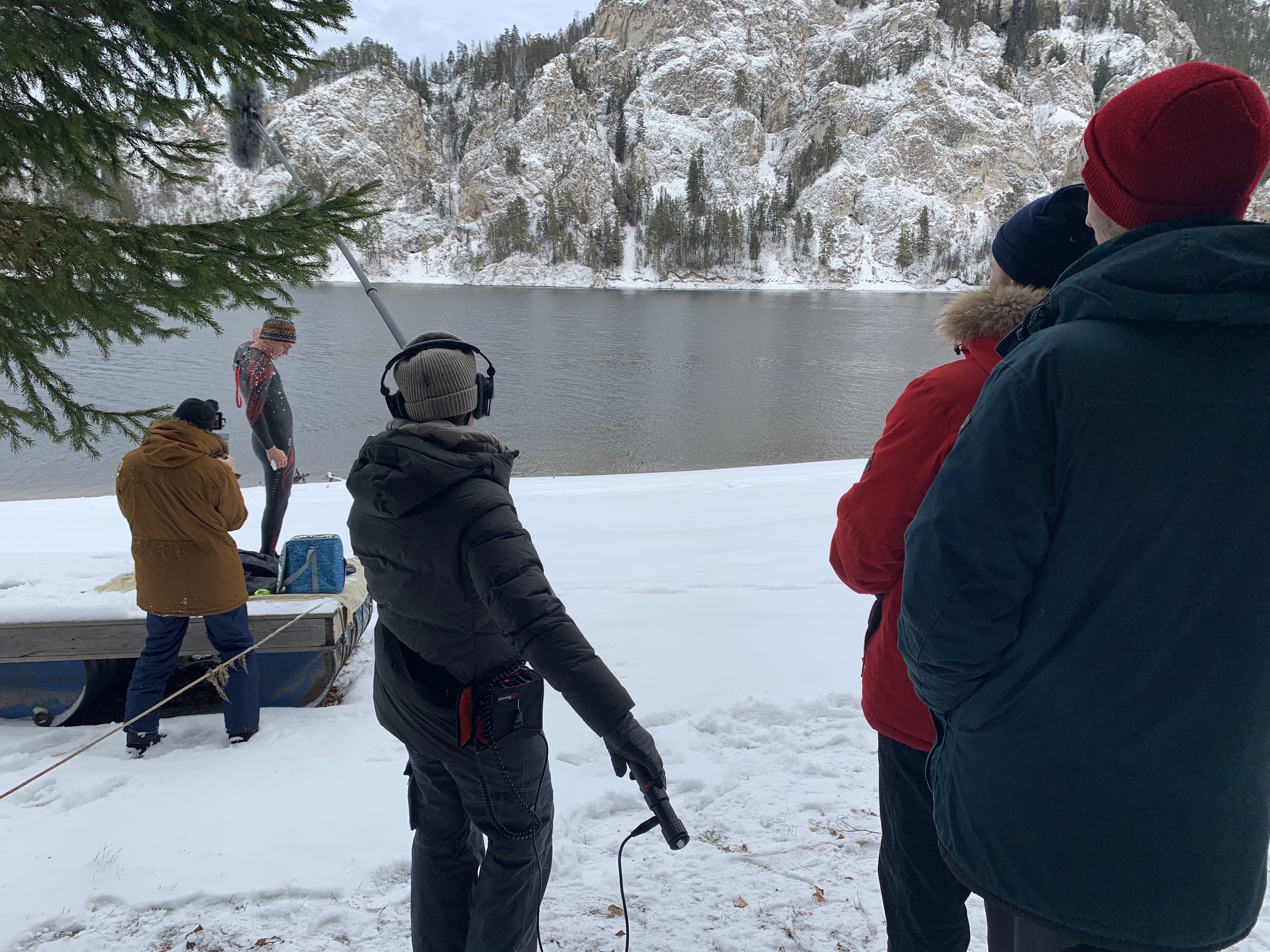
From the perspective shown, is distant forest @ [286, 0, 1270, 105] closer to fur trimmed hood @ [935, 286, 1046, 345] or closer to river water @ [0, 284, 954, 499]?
river water @ [0, 284, 954, 499]

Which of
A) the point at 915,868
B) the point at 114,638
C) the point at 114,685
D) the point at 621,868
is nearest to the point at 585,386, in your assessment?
the point at 114,685

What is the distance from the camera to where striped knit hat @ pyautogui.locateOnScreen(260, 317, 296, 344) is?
4965mm

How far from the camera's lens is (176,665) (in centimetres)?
341

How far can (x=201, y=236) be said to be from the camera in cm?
269

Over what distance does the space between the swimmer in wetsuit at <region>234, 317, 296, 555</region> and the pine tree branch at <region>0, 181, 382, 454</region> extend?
2000 millimetres

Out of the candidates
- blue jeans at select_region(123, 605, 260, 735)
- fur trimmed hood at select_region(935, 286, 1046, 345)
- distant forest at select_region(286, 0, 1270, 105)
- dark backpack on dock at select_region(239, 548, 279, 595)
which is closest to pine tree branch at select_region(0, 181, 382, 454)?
blue jeans at select_region(123, 605, 260, 735)

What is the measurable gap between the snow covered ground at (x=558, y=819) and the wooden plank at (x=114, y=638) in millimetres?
356

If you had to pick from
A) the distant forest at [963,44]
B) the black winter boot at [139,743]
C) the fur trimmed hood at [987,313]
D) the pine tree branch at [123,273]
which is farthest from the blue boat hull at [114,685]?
the distant forest at [963,44]

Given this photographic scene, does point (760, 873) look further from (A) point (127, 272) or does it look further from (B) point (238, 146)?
(B) point (238, 146)

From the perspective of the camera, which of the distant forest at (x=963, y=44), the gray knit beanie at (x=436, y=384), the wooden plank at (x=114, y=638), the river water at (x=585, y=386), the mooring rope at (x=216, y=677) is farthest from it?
the distant forest at (x=963, y=44)

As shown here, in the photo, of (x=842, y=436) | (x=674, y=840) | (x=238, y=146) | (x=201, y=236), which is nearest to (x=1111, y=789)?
(x=674, y=840)

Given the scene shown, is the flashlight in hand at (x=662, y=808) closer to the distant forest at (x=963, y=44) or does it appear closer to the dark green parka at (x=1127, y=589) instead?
the dark green parka at (x=1127, y=589)

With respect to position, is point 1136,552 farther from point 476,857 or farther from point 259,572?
point 259,572

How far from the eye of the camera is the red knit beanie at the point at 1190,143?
1.02 m
